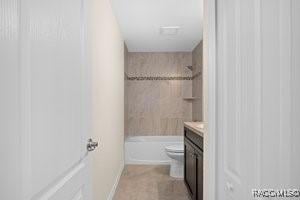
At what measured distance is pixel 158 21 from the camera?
3.31 m

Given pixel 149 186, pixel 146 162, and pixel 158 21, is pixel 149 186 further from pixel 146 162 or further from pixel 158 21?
pixel 158 21

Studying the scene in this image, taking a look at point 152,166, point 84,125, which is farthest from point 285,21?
point 152,166

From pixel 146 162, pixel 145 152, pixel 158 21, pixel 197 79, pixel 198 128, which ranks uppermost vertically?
pixel 158 21

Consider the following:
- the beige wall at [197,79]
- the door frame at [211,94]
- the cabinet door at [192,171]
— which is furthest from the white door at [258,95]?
the beige wall at [197,79]

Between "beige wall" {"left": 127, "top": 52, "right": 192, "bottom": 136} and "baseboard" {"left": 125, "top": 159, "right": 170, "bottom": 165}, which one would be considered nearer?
"baseboard" {"left": 125, "top": 159, "right": 170, "bottom": 165}

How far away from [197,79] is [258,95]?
12.9 feet

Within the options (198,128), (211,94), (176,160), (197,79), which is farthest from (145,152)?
(211,94)

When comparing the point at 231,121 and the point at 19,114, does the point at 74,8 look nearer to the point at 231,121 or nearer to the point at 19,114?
the point at 19,114

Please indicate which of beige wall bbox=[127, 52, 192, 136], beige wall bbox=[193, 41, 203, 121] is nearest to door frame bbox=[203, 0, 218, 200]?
beige wall bbox=[193, 41, 203, 121]

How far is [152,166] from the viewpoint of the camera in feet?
14.6

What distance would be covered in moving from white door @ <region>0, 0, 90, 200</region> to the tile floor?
193 centimetres

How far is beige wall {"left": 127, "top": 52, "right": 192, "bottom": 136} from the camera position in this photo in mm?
5215

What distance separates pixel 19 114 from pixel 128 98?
4567mm

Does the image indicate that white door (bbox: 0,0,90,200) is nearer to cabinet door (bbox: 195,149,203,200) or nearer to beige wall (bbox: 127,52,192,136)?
cabinet door (bbox: 195,149,203,200)
